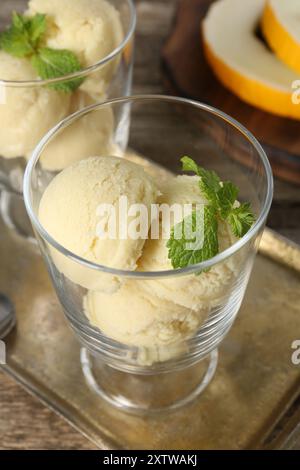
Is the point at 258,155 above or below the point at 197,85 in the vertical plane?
above

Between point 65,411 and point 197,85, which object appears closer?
point 65,411

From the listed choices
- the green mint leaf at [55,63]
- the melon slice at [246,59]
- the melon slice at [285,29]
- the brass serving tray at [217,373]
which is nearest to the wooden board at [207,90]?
the melon slice at [246,59]

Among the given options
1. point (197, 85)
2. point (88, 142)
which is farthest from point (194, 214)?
point (197, 85)

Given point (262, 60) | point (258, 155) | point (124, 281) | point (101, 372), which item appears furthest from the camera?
point (262, 60)

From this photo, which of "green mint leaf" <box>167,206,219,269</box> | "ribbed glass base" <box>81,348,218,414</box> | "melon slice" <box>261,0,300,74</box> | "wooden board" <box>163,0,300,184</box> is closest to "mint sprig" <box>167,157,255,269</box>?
"green mint leaf" <box>167,206,219,269</box>

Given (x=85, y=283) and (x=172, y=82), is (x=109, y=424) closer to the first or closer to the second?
(x=85, y=283)

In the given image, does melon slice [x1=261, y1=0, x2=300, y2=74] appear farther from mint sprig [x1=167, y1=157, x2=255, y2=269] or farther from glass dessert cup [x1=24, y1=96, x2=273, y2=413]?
mint sprig [x1=167, y1=157, x2=255, y2=269]
